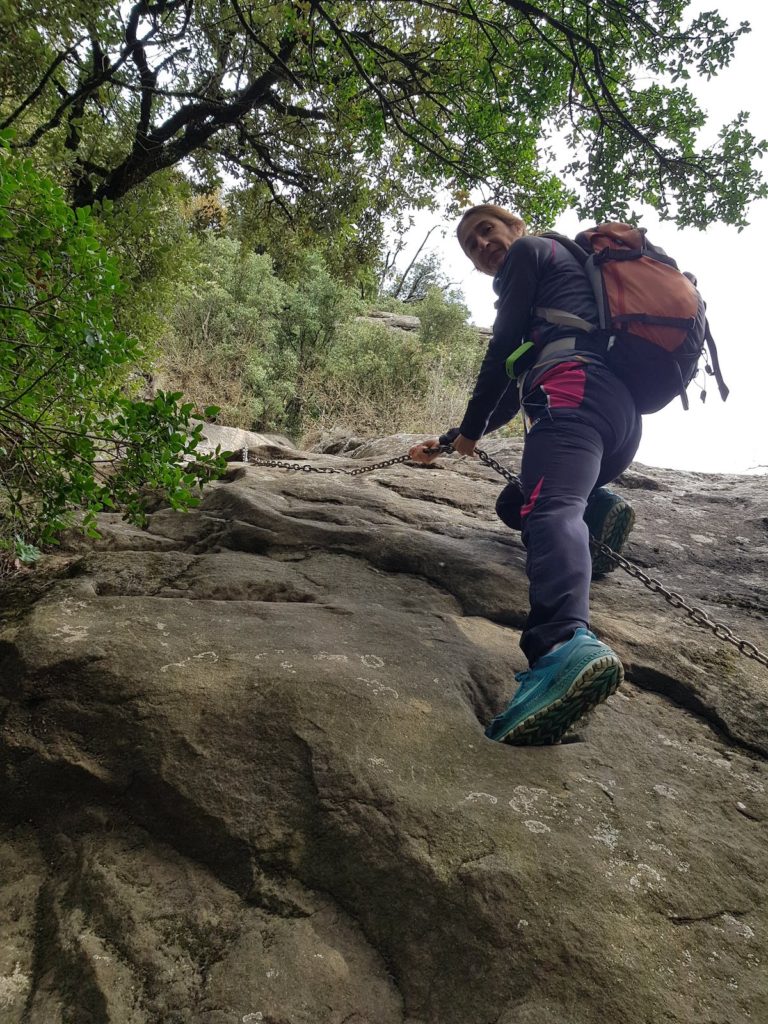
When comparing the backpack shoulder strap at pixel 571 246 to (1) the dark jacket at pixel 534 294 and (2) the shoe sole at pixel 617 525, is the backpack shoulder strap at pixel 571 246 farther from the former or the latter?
(2) the shoe sole at pixel 617 525

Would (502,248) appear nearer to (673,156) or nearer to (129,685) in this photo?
(129,685)

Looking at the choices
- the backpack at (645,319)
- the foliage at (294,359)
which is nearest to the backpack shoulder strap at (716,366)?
the backpack at (645,319)

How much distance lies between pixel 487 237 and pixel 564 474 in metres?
1.64

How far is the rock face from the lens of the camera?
1371 mm

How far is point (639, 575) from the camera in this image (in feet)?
8.11

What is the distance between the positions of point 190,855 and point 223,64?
797cm

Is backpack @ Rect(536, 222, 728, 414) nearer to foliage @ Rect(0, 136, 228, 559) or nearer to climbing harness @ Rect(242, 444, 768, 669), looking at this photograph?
climbing harness @ Rect(242, 444, 768, 669)

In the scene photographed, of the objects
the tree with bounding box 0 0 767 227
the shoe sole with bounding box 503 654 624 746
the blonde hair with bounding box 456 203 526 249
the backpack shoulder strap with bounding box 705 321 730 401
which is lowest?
the shoe sole with bounding box 503 654 624 746

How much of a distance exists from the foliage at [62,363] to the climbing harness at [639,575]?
171 centimetres

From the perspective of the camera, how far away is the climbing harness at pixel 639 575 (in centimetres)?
213

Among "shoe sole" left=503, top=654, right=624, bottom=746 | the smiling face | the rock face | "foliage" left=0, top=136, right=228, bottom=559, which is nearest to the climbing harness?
the rock face

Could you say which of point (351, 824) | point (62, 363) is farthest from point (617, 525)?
point (62, 363)

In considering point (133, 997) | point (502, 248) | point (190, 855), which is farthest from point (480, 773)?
point (502, 248)

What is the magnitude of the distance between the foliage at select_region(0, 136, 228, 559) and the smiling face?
1883 millimetres
